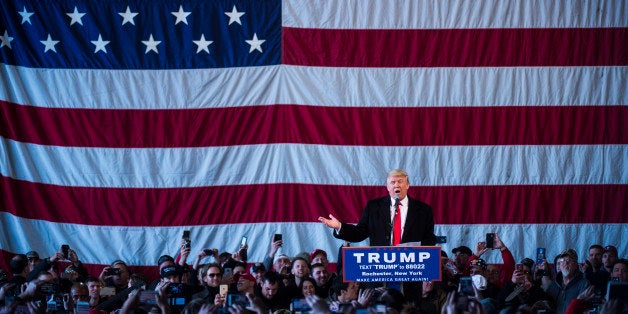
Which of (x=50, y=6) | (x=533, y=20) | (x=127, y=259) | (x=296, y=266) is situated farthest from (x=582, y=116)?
(x=50, y=6)

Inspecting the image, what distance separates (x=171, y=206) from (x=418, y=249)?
5.88 m

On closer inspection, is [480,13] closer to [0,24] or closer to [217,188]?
[217,188]

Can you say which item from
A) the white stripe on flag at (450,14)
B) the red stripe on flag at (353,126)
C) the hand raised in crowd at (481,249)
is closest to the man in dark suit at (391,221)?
the hand raised in crowd at (481,249)

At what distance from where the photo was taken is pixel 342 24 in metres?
12.7

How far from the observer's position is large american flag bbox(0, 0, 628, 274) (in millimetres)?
12648

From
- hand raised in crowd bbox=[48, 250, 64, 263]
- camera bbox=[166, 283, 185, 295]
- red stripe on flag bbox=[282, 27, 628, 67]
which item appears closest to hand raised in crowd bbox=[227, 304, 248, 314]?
camera bbox=[166, 283, 185, 295]

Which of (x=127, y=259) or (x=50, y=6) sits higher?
(x=50, y=6)

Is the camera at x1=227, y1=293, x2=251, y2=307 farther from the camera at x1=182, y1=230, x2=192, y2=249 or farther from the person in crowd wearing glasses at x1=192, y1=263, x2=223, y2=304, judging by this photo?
the camera at x1=182, y1=230, x2=192, y2=249

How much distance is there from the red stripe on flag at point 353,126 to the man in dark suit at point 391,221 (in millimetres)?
3829

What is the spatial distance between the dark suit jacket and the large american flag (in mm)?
3735

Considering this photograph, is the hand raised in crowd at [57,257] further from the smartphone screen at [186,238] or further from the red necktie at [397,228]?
the red necktie at [397,228]

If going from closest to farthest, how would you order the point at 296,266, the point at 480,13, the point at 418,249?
the point at 418,249 → the point at 296,266 → the point at 480,13

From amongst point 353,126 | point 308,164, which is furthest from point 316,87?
point 308,164

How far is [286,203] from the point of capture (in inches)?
500
